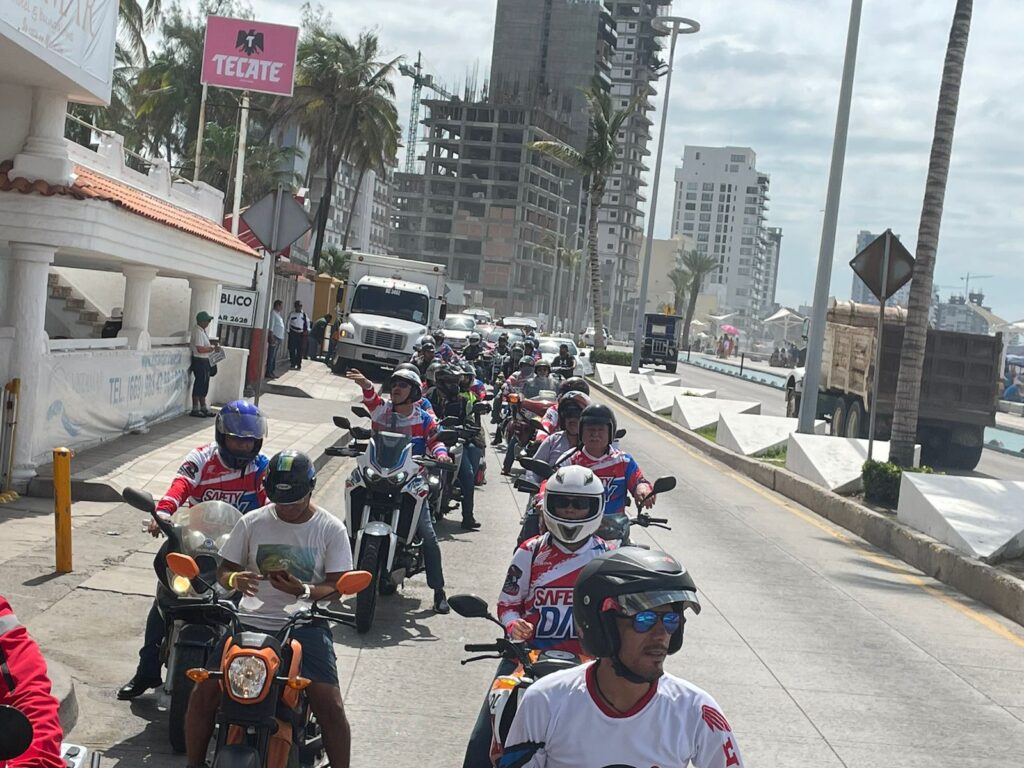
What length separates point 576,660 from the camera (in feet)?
17.2

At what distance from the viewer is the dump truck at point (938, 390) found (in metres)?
26.1

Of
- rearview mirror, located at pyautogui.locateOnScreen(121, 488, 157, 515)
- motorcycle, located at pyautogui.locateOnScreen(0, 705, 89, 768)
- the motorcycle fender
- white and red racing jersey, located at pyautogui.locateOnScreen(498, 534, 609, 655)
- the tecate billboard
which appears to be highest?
the tecate billboard

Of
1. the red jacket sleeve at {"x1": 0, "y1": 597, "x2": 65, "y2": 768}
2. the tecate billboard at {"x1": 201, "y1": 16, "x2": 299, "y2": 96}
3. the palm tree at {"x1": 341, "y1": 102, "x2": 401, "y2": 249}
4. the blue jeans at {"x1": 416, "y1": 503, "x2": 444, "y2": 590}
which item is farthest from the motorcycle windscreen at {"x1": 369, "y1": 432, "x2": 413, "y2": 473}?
the palm tree at {"x1": 341, "y1": 102, "x2": 401, "y2": 249}

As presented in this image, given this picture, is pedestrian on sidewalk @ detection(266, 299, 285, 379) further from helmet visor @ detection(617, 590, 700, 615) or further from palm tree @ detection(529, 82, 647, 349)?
helmet visor @ detection(617, 590, 700, 615)

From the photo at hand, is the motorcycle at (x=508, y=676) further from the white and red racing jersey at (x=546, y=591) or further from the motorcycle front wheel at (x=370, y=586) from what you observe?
the motorcycle front wheel at (x=370, y=586)

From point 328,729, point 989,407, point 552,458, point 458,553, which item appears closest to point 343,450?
point 552,458

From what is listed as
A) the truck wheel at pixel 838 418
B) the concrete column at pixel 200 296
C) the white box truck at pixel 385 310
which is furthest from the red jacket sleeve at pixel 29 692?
the white box truck at pixel 385 310

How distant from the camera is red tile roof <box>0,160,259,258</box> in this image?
1420 cm

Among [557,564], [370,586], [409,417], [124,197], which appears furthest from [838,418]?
[557,564]

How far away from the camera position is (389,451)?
10.2 metres

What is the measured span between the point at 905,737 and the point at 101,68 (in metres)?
12.0

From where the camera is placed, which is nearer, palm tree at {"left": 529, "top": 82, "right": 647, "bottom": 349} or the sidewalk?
the sidewalk

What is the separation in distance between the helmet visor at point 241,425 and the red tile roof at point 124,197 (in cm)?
793

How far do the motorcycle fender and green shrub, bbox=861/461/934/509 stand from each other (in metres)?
14.1
